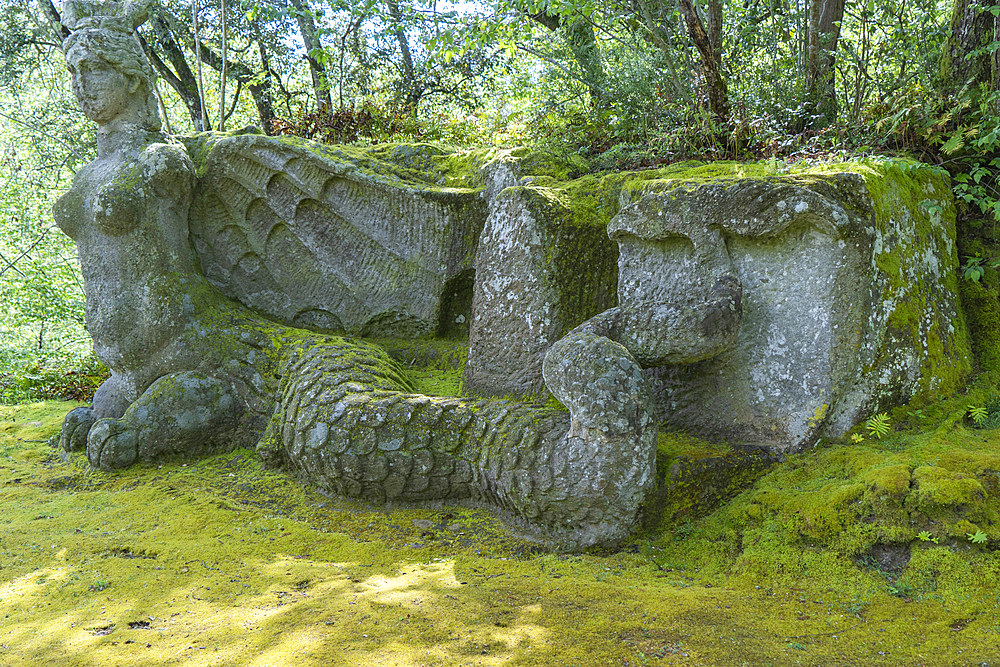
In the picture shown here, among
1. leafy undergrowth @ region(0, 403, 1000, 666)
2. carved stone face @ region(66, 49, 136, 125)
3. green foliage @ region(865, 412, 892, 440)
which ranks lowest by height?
leafy undergrowth @ region(0, 403, 1000, 666)

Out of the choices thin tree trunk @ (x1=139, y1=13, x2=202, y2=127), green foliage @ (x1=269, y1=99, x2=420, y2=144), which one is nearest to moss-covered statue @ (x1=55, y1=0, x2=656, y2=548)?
green foliage @ (x1=269, y1=99, x2=420, y2=144)

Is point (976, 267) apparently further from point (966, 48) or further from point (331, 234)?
point (331, 234)

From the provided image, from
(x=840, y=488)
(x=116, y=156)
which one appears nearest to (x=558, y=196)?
(x=840, y=488)

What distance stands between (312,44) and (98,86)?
5.01 metres

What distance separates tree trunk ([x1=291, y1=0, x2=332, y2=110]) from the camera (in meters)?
8.47

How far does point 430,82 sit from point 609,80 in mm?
4360

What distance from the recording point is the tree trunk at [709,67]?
16.3 feet

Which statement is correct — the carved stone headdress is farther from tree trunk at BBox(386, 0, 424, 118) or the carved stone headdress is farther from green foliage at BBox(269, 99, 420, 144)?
tree trunk at BBox(386, 0, 424, 118)

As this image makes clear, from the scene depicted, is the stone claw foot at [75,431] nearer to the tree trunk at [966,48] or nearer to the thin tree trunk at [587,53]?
the thin tree trunk at [587,53]

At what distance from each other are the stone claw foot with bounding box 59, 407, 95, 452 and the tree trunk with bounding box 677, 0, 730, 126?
5294 millimetres

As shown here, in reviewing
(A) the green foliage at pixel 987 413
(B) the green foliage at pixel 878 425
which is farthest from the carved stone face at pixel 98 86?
(A) the green foliage at pixel 987 413

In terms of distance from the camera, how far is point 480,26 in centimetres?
571

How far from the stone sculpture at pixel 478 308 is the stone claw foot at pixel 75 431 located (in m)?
0.02

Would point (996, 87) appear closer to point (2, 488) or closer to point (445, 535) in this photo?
point (445, 535)
